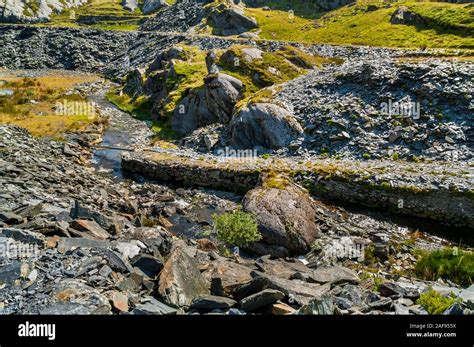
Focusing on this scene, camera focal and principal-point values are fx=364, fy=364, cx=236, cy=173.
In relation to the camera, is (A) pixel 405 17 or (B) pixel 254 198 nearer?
(B) pixel 254 198

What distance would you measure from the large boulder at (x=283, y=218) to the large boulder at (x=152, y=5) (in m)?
185

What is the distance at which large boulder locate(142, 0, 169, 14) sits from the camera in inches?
7345

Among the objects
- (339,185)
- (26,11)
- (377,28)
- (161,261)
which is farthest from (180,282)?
(26,11)

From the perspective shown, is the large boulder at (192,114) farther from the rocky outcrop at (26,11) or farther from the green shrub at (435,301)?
the rocky outcrop at (26,11)

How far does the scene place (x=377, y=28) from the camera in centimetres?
9862

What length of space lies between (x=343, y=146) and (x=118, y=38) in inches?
4554

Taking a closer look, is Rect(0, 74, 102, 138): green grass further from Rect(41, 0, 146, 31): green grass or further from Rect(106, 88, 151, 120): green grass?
Rect(41, 0, 146, 31): green grass

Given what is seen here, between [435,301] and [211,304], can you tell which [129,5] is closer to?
[211,304]

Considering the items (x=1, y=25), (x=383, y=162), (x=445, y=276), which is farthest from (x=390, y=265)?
(x=1, y=25)

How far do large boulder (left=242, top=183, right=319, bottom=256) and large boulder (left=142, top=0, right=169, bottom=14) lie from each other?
608ft

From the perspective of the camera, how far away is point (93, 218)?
2055 centimetres

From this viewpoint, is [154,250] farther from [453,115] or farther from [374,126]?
[453,115]

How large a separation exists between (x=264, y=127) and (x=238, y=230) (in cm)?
1902

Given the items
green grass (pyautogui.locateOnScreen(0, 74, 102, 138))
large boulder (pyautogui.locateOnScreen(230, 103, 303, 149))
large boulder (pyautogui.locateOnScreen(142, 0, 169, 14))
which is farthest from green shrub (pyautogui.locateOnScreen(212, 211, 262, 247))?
large boulder (pyautogui.locateOnScreen(142, 0, 169, 14))
